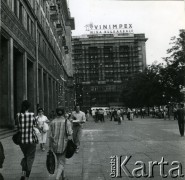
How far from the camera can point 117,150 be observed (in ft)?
42.3

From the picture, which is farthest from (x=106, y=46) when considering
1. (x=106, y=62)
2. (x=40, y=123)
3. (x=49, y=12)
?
(x=40, y=123)

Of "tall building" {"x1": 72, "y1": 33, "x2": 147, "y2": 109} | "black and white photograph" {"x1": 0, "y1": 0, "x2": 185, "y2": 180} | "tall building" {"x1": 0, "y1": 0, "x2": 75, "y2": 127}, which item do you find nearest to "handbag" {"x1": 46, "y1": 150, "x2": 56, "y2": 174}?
"black and white photograph" {"x1": 0, "y1": 0, "x2": 185, "y2": 180}

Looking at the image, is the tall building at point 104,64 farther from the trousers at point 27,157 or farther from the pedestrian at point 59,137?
the pedestrian at point 59,137

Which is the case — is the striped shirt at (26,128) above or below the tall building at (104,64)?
below

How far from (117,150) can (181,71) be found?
38.4 metres

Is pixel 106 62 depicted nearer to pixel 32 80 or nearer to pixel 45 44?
pixel 45 44

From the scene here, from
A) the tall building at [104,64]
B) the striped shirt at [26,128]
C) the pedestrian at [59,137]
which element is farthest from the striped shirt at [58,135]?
the tall building at [104,64]

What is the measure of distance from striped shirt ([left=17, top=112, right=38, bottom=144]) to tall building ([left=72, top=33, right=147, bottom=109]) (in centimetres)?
13610

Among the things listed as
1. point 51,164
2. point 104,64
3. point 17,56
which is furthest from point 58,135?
point 104,64

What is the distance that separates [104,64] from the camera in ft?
495

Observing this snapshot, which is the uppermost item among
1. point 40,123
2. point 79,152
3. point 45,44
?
point 45,44

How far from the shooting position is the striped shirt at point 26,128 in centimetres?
790

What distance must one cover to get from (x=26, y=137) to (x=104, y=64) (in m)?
144

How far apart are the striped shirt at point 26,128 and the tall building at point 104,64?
13610 cm
